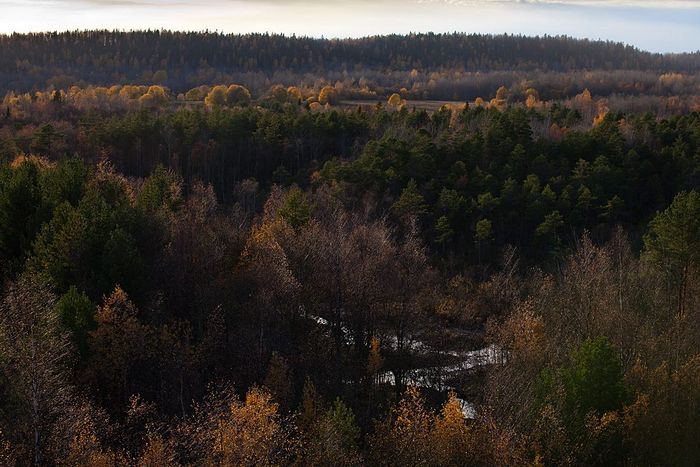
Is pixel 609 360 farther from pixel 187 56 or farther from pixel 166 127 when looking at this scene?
pixel 187 56

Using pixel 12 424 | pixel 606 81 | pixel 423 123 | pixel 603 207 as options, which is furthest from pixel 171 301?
pixel 606 81

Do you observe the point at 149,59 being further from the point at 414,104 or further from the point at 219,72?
the point at 414,104

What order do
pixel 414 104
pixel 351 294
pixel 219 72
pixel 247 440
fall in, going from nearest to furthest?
pixel 247 440 < pixel 351 294 < pixel 414 104 < pixel 219 72

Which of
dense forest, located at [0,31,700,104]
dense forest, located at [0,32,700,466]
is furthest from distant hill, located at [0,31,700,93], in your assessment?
dense forest, located at [0,32,700,466]

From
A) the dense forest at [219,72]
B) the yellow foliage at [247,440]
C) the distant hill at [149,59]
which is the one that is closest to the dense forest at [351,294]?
the yellow foliage at [247,440]

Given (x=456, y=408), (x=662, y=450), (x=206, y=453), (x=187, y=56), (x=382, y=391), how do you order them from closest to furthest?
(x=206, y=453)
(x=456, y=408)
(x=662, y=450)
(x=382, y=391)
(x=187, y=56)

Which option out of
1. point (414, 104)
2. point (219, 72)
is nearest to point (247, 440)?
point (414, 104)

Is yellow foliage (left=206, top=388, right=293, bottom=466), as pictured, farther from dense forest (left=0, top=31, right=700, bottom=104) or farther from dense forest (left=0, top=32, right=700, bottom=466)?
dense forest (left=0, top=31, right=700, bottom=104)

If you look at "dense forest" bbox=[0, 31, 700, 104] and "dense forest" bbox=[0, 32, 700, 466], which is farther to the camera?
"dense forest" bbox=[0, 31, 700, 104]

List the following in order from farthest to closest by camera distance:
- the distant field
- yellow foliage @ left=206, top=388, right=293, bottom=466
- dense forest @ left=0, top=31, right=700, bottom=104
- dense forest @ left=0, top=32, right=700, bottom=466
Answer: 1. dense forest @ left=0, top=31, right=700, bottom=104
2. the distant field
3. dense forest @ left=0, top=32, right=700, bottom=466
4. yellow foliage @ left=206, top=388, right=293, bottom=466
